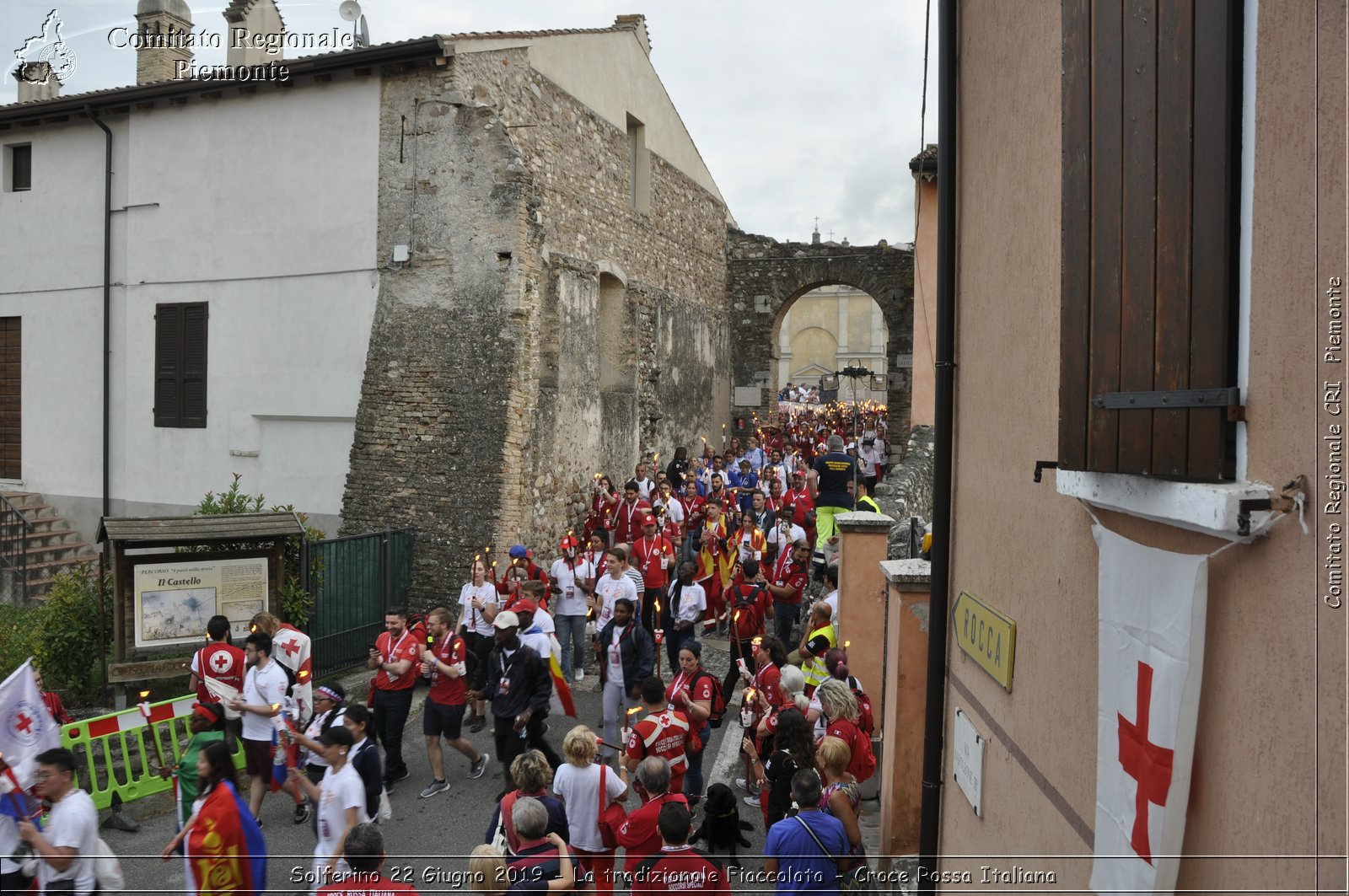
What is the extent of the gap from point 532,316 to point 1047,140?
36.0 feet

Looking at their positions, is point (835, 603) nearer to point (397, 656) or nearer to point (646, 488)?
point (397, 656)

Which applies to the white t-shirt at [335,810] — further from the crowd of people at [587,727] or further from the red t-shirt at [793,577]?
the red t-shirt at [793,577]

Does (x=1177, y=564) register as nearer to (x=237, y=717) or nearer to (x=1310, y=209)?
(x=1310, y=209)

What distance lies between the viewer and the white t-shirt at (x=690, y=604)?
1017 cm

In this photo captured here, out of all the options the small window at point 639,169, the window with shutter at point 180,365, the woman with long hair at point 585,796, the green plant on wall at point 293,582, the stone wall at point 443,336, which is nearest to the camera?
the woman with long hair at point 585,796

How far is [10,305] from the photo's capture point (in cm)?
1878

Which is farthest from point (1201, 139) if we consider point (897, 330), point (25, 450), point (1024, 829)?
point (897, 330)

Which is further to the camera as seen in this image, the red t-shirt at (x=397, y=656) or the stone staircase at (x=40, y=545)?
the stone staircase at (x=40, y=545)

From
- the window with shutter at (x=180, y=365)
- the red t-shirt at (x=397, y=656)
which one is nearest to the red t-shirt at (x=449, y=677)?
the red t-shirt at (x=397, y=656)

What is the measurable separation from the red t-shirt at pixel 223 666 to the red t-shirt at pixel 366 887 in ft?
13.6

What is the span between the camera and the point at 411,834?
7523 millimetres

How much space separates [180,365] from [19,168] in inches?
246

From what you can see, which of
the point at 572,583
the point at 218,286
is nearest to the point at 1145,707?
the point at 572,583

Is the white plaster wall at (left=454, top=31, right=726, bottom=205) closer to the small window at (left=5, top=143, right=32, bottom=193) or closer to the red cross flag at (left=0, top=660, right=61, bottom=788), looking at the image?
the red cross flag at (left=0, top=660, right=61, bottom=788)
